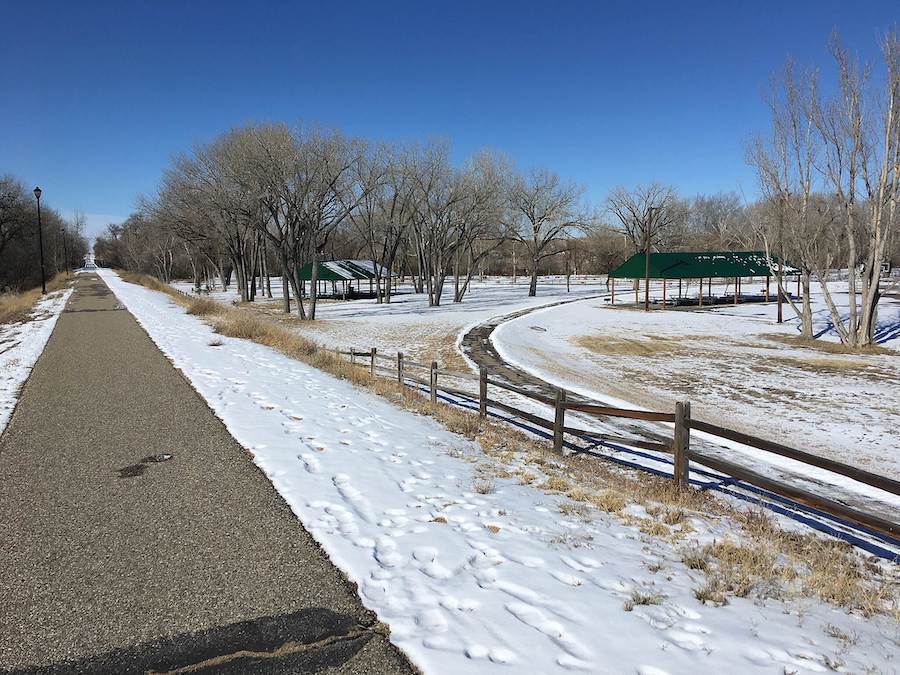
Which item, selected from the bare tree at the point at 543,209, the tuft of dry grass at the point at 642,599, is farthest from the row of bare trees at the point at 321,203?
the tuft of dry grass at the point at 642,599

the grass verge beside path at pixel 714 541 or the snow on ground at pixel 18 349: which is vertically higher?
the snow on ground at pixel 18 349

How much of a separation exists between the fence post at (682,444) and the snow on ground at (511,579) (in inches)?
59.3

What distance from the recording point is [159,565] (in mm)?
4094

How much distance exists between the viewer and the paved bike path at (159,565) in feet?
10.3

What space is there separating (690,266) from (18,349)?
138 ft

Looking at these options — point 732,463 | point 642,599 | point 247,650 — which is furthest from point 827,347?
point 247,650

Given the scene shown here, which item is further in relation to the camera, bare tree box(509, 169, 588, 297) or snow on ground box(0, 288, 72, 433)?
bare tree box(509, 169, 588, 297)

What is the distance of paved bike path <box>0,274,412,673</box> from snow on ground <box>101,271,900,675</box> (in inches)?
11.6

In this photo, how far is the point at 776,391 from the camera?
1448 cm

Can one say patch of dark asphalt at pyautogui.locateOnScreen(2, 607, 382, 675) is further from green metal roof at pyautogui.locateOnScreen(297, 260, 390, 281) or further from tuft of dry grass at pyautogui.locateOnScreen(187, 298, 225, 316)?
green metal roof at pyautogui.locateOnScreen(297, 260, 390, 281)

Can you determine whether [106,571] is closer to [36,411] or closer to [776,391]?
[36,411]

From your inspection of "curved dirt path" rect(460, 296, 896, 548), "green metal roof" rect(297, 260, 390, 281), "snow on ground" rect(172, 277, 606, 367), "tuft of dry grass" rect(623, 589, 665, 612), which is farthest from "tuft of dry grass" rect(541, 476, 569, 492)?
"green metal roof" rect(297, 260, 390, 281)

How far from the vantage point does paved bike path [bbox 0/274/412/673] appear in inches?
124

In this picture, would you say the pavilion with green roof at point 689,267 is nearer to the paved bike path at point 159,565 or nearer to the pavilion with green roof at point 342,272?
the pavilion with green roof at point 342,272
